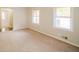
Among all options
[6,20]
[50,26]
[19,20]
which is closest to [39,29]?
[50,26]

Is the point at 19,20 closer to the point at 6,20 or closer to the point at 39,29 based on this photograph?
the point at 6,20

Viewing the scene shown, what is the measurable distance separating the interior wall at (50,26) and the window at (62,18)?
0.05 meters

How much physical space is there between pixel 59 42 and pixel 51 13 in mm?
400

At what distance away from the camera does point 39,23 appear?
58.8 inches

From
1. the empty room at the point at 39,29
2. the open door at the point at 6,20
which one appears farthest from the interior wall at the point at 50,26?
the open door at the point at 6,20

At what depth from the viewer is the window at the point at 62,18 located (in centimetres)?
138

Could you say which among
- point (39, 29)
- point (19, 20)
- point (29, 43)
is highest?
point (19, 20)

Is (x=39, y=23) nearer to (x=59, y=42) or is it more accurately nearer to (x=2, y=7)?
(x=59, y=42)

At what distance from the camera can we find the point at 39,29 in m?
1.49

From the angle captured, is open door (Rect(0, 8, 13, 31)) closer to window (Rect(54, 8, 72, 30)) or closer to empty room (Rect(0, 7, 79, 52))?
empty room (Rect(0, 7, 79, 52))

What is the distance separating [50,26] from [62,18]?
0.19 metres

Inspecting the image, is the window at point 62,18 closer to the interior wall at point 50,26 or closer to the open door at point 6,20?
the interior wall at point 50,26
